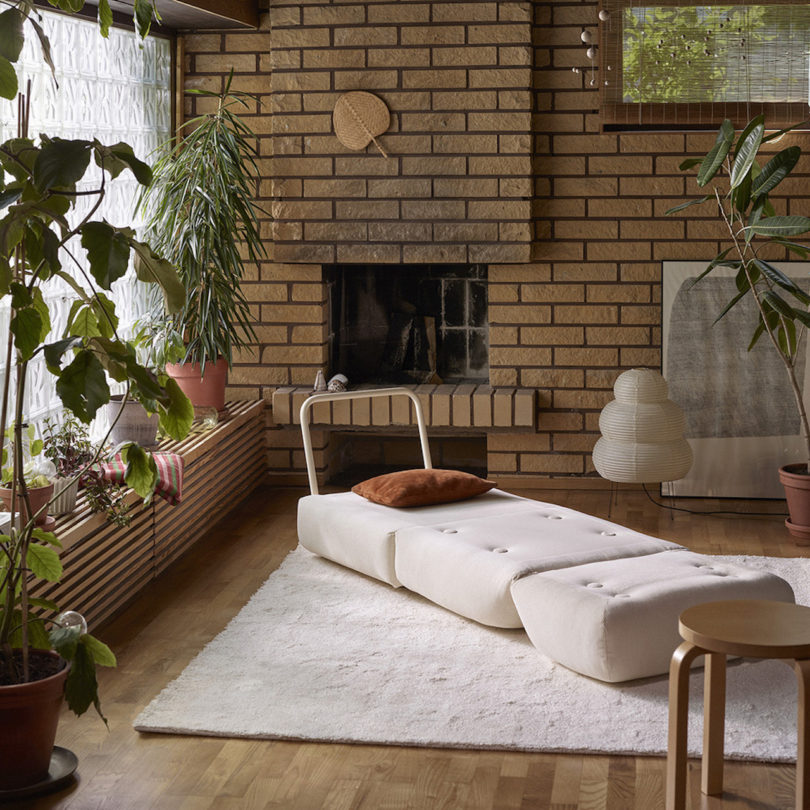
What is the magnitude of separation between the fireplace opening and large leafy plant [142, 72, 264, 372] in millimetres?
821

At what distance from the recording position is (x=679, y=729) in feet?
8.30

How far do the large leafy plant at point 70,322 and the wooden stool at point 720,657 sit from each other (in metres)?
1.21

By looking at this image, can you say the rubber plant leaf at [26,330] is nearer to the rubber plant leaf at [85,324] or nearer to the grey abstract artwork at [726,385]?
the rubber plant leaf at [85,324]

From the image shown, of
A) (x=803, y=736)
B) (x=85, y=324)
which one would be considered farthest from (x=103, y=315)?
(x=803, y=736)

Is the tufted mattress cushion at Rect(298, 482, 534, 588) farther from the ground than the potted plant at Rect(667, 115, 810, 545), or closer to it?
closer to it

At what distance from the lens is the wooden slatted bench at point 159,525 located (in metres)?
3.71

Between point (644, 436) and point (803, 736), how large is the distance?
271 centimetres

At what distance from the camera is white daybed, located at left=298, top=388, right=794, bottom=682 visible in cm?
327

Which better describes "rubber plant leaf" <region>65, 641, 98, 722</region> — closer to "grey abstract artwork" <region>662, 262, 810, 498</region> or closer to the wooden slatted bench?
the wooden slatted bench

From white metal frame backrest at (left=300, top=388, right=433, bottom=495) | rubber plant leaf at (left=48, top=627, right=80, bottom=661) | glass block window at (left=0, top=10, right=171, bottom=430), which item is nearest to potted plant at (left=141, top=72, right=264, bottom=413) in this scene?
glass block window at (left=0, top=10, right=171, bottom=430)

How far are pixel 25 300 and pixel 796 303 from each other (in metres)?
3.87

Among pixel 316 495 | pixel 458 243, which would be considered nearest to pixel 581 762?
pixel 316 495

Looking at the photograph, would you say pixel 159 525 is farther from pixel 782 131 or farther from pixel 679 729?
pixel 782 131

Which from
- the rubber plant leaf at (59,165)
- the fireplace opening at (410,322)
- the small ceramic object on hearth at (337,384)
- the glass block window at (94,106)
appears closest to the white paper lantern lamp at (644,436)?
the fireplace opening at (410,322)
